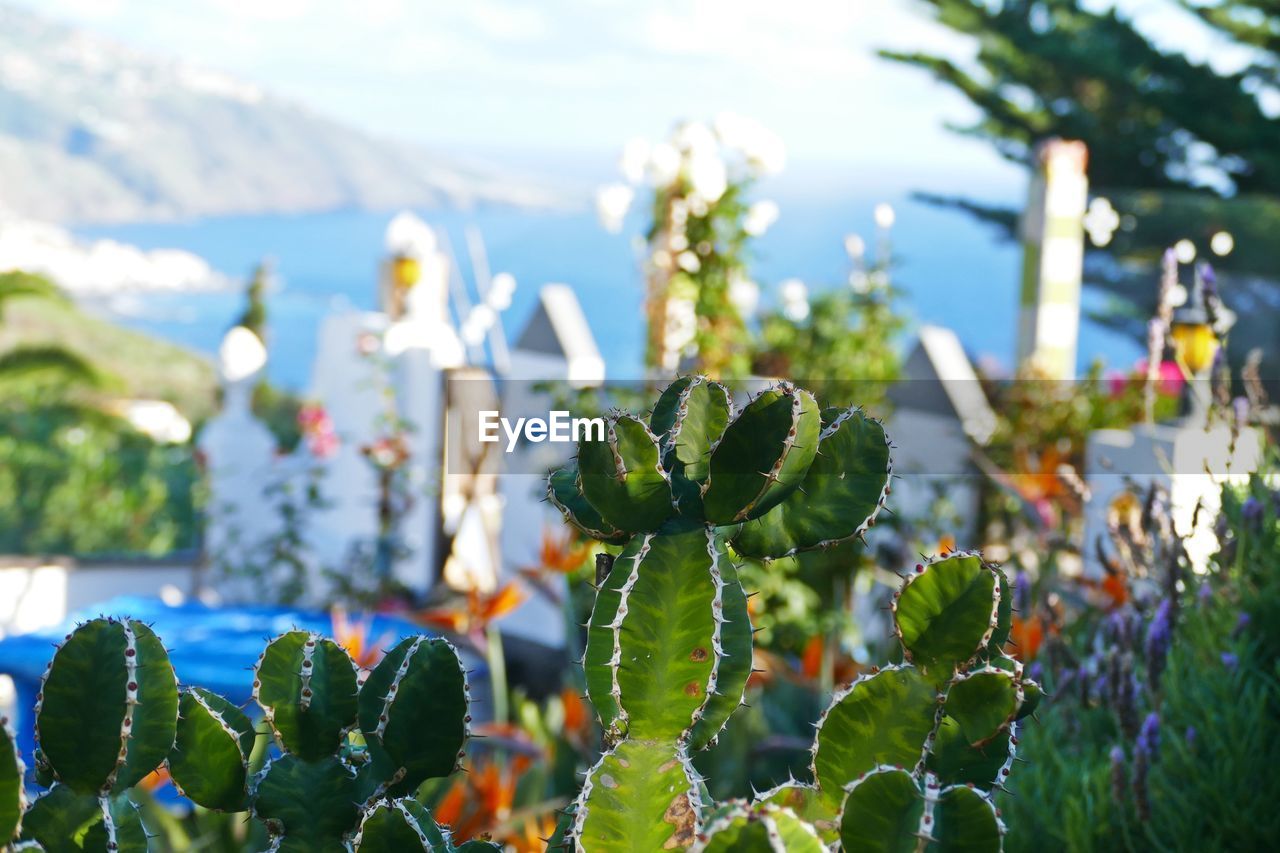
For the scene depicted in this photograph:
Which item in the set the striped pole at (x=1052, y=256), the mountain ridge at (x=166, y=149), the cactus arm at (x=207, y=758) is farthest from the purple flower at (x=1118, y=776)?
the mountain ridge at (x=166, y=149)

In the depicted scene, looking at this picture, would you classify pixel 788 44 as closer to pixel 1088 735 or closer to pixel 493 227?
pixel 493 227

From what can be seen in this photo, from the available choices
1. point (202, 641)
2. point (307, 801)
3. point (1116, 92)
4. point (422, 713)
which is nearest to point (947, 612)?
point (422, 713)

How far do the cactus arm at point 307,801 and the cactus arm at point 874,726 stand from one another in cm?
35

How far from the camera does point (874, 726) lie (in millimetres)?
861

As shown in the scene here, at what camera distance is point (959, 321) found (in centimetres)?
3469

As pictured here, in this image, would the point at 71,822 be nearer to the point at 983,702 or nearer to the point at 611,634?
the point at 611,634

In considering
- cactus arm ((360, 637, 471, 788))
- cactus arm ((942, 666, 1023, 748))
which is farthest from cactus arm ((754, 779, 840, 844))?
cactus arm ((360, 637, 471, 788))

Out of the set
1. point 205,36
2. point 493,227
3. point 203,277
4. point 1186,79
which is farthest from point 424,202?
point 1186,79

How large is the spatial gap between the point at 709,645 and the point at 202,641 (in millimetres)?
2797

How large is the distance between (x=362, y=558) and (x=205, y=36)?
73.3 meters

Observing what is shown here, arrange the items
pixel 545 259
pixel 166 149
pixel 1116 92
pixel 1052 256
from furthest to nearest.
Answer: pixel 166 149 → pixel 545 259 → pixel 1116 92 → pixel 1052 256

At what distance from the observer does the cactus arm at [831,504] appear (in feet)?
2.93

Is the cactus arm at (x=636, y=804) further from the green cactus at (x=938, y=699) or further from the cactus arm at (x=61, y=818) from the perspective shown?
the cactus arm at (x=61, y=818)

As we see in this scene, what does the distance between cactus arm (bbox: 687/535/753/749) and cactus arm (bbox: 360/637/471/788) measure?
177 mm
